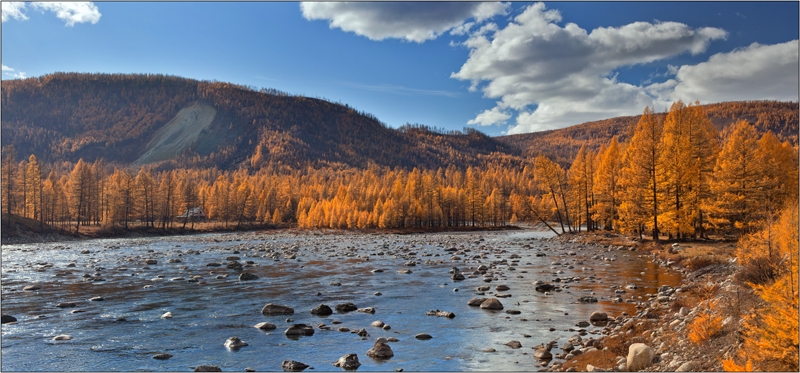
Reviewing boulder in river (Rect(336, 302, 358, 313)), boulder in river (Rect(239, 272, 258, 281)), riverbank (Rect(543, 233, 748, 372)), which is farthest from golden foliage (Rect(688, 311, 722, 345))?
boulder in river (Rect(239, 272, 258, 281))

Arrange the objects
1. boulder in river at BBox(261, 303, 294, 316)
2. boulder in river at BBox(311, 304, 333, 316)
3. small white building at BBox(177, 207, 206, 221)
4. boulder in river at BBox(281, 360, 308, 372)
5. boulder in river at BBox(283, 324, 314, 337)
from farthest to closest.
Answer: small white building at BBox(177, 207, 206, 221) → boulder in river at BBox(261, 303, 294, 316) → boulder in river at BBox(311, 304, 333, 316) → boulder in river at BBox(283, 324, 314, 337) → boulder in river at BBox(281, 360, 308, 372)

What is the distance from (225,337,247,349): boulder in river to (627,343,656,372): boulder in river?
1221cm

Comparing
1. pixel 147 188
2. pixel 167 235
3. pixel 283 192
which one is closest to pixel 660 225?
pixel 167 235

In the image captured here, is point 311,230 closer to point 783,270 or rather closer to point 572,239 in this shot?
point 572,239

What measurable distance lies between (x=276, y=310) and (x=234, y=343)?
16.5ft

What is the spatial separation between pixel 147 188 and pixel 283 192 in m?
51.8

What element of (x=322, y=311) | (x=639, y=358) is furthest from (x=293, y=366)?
(x=639, y=358)

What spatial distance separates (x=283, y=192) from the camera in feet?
497

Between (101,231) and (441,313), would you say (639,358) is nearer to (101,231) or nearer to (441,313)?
(441,313)

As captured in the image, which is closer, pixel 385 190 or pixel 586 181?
pixel 586 181

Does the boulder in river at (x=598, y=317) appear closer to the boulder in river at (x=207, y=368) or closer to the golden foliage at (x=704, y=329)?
the golden foliage at (x=704, y=329)

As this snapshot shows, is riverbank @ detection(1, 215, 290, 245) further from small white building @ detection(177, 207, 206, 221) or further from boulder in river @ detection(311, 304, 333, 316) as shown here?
boulder in river @ detection(311, 304, 333, 316)

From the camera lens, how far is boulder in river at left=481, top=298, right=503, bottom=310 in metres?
21.4

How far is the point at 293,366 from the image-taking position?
13758 mm
